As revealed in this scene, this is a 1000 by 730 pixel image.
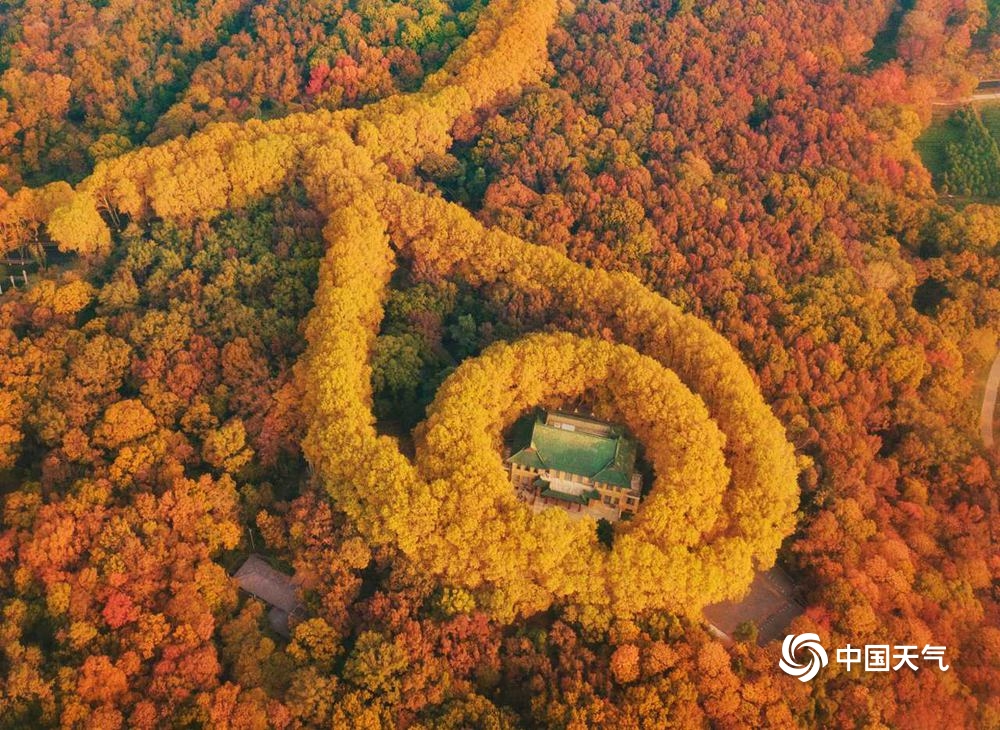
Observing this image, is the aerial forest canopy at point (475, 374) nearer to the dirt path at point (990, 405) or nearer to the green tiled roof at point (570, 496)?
the dirt path at point (990, 405)

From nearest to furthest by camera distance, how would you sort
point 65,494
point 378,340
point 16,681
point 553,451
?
point 16,681, point 65,494, point 553,451, point 378,340

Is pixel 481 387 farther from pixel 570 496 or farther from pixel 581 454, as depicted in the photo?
pixel 570 496

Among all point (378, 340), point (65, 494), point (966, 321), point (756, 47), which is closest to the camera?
point (65, 494)

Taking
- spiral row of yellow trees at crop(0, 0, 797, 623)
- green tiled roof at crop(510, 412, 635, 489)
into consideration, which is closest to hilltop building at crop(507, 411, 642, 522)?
green tiled roof at crop(510, 412, 635, 489)

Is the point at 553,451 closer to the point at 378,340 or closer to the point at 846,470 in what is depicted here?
the point at 378,340

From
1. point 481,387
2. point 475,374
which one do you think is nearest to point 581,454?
point 481,387

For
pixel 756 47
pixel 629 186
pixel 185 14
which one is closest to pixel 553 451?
pixel 629 186

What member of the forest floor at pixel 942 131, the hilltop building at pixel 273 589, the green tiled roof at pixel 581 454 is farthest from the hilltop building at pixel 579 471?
the forest floor at pixel 942 131
